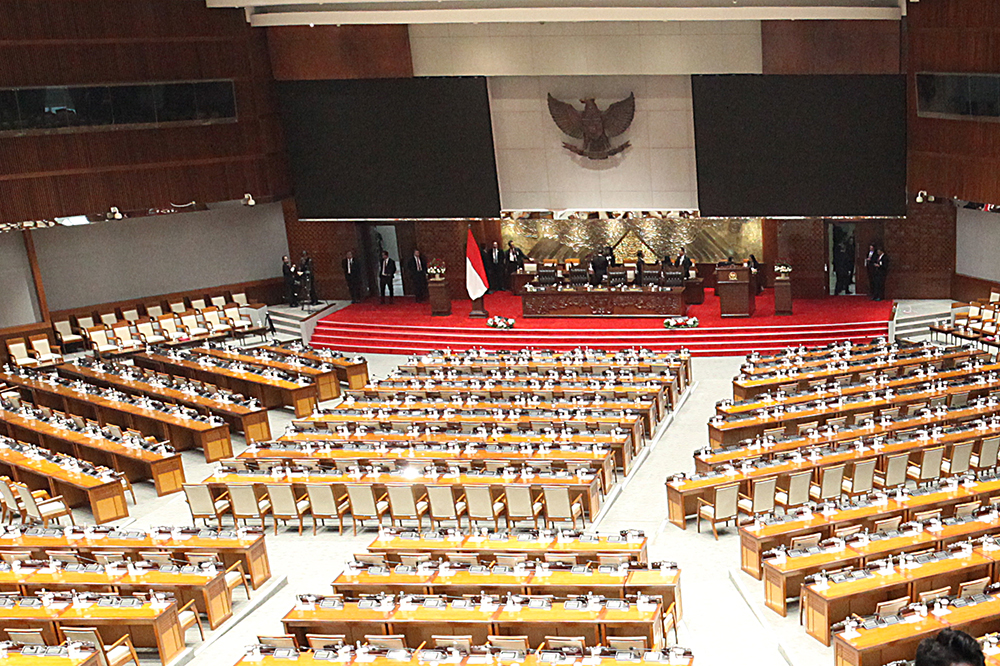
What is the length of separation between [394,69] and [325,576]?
51.6 ft

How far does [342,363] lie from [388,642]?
40.7 ft

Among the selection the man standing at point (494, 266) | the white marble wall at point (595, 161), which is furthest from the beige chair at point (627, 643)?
the man standing at point (494, 266)

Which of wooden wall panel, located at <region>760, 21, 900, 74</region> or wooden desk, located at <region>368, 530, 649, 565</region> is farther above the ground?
wooden wall panel, located at <region>760, 21, 900, 74</region>

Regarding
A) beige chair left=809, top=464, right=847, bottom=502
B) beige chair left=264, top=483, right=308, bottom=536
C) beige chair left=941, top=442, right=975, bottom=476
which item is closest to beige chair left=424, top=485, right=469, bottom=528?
beige chair left=264, top=483, right=308, bottom=536

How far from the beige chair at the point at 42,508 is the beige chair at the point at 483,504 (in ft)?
19.1

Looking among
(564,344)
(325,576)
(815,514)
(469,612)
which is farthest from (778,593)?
(564,344)

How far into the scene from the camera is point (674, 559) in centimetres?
1323

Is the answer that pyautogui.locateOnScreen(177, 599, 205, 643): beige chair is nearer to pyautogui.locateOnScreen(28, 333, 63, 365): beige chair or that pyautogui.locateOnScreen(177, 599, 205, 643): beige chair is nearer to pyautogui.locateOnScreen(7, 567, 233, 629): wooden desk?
pyautogui.locateOnScreen(7, 567, 233, 629): wooden desk

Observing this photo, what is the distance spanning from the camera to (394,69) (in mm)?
26281

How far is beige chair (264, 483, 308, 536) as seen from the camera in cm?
1485

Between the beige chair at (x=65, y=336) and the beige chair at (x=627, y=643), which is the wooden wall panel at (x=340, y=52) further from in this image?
the beige chair at (x=627, y=643)

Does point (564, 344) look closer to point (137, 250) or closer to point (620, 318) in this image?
point (620, 318)

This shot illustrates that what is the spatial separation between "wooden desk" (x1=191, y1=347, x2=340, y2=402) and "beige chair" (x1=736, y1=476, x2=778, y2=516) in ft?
32.0

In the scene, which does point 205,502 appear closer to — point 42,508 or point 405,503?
point 42,508
